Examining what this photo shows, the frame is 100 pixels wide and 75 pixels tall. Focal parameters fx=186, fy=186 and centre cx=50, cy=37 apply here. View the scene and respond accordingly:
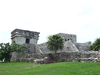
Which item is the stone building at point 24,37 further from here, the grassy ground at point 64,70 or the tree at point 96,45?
the grassy ground at point 64,70

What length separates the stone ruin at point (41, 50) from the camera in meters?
23.8

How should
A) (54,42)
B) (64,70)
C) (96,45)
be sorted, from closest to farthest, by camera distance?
(64,70) < (54,42) < (96,45)

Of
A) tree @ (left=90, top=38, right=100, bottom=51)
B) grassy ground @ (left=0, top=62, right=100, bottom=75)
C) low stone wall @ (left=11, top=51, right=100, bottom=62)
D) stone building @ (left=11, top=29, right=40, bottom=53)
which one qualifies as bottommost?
grassy ground @ (left=0, top=62, right=100, bottom=75)

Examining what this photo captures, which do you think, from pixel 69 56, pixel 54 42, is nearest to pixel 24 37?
pixel 54 42

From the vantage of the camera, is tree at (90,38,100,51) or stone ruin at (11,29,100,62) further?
tree at (90,38,100,51)

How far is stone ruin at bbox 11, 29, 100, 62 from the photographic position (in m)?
23.8

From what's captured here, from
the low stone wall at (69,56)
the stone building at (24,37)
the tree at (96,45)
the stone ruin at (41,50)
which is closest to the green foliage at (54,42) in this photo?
the stone ruin at (41,50)

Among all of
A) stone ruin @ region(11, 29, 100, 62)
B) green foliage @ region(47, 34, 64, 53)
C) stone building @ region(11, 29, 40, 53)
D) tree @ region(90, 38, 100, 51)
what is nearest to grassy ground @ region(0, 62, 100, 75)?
stone ruin @ region(11, 29, 100, 62)

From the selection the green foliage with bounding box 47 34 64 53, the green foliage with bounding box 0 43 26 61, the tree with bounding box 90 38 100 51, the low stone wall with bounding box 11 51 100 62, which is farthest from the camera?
the green foliage with bounding box 0 43 26 61

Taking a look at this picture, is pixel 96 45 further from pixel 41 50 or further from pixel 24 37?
pixel 24 37

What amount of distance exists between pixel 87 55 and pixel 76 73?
31.1ft

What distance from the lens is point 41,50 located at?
34.4 m

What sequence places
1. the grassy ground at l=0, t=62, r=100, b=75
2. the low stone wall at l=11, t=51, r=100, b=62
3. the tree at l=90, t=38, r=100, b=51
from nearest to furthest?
the grassy ground at l=0, t=62, r=100, b=75 → the low stone wall at l=11, t=51, r=100, b=62 → the tree at l=90, t=38, r=100, b=51

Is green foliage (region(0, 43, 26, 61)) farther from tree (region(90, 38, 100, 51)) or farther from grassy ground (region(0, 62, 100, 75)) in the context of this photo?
grassy ground (region(0, 62, 100, 75))
